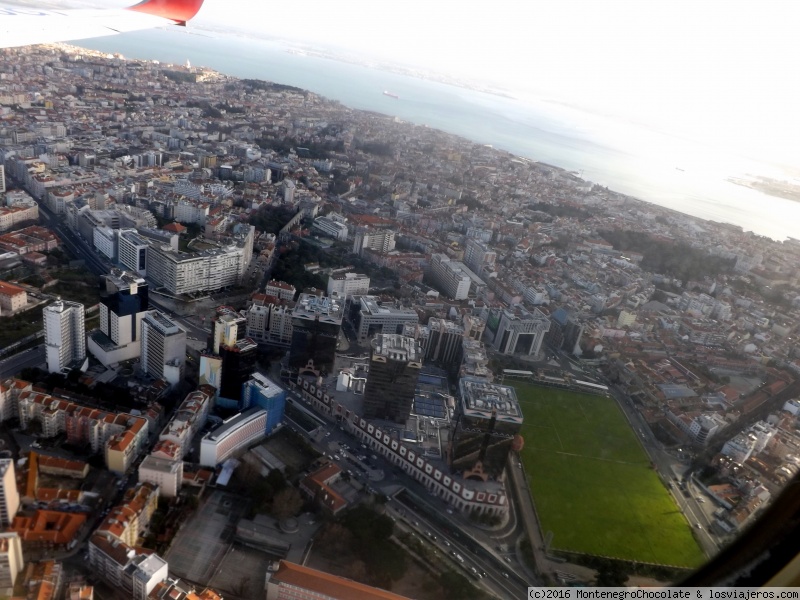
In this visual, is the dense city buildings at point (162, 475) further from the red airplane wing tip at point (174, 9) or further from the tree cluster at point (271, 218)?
the tree cluster at point (271, 218)

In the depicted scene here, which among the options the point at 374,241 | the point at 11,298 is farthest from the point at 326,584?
the point at 374,241

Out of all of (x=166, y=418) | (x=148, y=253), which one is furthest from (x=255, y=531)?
(x=148, y=253)

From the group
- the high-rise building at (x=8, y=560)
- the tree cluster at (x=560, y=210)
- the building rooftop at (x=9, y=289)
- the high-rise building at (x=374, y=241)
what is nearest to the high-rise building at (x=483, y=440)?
the high-rise building at (x=8, y=560)

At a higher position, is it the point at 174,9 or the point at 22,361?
the point at 174,9

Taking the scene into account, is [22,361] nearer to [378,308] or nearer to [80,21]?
[80,21]

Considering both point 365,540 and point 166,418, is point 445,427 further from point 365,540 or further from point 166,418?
point 166,418
